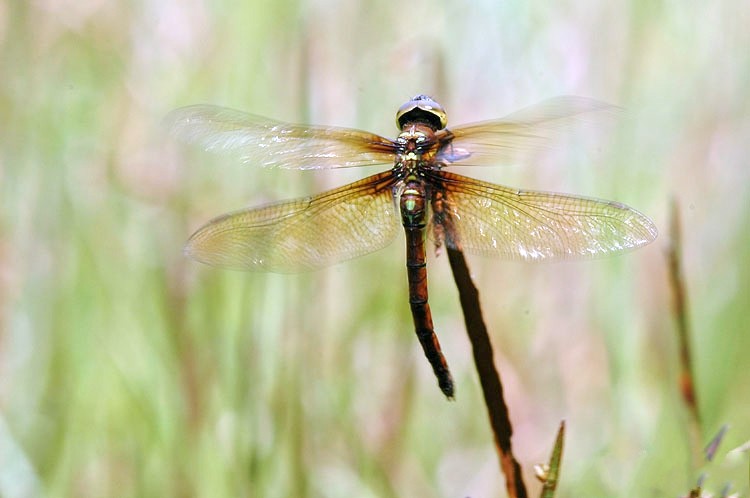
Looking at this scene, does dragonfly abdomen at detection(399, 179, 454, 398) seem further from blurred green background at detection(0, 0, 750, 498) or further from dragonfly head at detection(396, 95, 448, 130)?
blurred green background at detection(0, 0, 750, 498)

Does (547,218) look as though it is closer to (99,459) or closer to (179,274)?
(179,274)

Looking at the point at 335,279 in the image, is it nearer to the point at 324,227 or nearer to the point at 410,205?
the point at 324,227

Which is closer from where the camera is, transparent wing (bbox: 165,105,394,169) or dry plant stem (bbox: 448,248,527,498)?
dry plant stem (bbox: 448,248,527,498)

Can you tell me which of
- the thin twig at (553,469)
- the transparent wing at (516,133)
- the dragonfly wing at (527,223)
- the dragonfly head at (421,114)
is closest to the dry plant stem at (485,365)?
the thin twig at (553,469)

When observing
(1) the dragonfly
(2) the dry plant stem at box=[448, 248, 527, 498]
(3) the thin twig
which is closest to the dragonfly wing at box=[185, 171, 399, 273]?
(1) the dragonfly

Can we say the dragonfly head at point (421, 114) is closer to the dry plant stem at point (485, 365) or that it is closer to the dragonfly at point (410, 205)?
the dragonfly at point (410, 205)

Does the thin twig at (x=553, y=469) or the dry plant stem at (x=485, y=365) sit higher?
the dry plant stem at (x=485, y=365)
